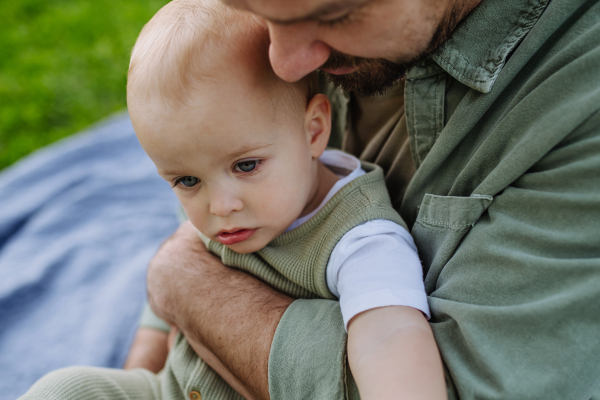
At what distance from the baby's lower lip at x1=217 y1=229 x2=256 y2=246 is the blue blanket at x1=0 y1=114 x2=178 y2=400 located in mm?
1100

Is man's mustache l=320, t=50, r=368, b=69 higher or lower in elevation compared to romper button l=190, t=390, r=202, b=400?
higher

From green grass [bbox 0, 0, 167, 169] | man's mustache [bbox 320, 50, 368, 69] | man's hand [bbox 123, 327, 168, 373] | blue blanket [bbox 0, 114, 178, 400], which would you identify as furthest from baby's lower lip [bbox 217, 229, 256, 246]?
green grass [bbox 0, 0, 167, 169]

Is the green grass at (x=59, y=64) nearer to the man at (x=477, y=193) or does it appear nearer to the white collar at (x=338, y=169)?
the white collar at (x=338, y=169)

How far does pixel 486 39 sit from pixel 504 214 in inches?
17.2

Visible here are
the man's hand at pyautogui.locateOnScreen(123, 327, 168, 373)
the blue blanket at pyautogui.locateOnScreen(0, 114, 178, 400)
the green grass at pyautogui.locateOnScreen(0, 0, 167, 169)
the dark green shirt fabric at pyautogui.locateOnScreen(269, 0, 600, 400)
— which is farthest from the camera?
the green grass at pyautogui.locateOnScreen(0, 0, 167, 169)

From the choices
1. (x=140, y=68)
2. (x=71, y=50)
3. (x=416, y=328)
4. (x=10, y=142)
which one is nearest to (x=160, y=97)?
(x=140, y=68)

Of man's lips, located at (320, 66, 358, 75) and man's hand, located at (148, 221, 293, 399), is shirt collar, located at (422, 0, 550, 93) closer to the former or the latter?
man's lips, located at (320, 66, 358, 75)

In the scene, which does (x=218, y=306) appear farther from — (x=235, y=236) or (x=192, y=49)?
(x=192, y=49)

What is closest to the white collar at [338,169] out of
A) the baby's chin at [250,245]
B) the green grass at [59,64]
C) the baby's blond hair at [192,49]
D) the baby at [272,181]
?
the baby at [272,181]

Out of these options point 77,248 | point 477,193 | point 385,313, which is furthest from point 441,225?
point 77,248

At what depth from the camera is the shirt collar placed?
1140 mm

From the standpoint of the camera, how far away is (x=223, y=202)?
126 cm

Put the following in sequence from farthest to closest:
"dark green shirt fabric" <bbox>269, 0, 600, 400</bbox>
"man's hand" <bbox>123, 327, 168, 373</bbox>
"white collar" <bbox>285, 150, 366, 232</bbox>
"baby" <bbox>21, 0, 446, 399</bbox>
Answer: "man's hand" <bbox>123, 327, 168, 373</bbox>, "white collar" <bbox>285, 150, 366, 232</bbox>, "baby" <bbox>21, 0, 446, 399</bbox>, "dark green shirt fabric" <bbox>269, 0, 600, 400</bbox>

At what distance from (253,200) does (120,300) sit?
1383 mm
